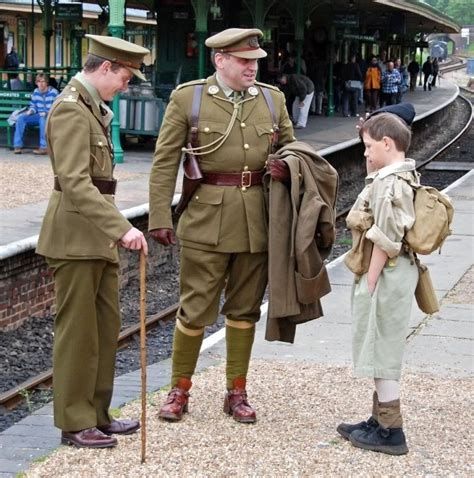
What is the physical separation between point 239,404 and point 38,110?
13.6 meters

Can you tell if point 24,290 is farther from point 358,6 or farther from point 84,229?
point 358,6

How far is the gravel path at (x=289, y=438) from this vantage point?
4.73 meters

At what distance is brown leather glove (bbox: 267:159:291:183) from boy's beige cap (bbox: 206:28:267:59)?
0.51m

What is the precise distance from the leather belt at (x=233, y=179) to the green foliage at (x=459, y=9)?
408 ft

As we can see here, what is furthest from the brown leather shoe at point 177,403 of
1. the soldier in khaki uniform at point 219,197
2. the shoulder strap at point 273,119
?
the shoulder strap at point 273,119

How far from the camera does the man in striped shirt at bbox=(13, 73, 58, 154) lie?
59.0 feet

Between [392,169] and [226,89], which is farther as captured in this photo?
[226,89]

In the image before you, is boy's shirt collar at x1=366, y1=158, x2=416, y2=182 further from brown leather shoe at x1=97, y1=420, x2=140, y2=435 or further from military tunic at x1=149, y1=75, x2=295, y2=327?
brown leather shoe at x1=97, y1=420, x2=140, y2=435

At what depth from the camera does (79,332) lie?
496 centimetres

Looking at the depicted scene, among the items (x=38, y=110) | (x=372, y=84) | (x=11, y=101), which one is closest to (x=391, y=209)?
(x=38, y=110)

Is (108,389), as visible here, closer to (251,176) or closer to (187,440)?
(187,440)

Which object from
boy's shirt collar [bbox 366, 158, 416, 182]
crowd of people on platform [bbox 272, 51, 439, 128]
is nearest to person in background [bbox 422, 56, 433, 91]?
crowd of people on platform [bbox 272, 51, 439, 128]

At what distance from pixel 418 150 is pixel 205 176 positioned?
24.3 meters

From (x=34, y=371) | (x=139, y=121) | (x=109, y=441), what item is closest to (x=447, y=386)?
(x=109, y=441)
